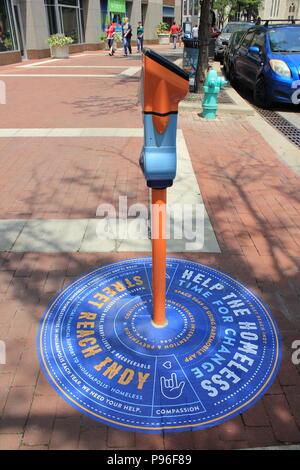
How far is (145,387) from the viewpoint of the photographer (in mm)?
2543

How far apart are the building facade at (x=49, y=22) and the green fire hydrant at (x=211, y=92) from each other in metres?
13.1

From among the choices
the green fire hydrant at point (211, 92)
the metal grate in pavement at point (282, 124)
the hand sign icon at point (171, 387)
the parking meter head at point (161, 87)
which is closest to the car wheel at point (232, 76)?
the metal grate in pavement at point (282, 124)

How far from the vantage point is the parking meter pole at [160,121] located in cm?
208

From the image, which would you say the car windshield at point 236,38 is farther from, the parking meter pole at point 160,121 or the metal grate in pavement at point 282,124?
the parking meter pole at point 160,121

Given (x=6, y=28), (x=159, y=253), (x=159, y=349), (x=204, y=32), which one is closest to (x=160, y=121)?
(x=159, y=253)

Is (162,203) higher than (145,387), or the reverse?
(162,203)

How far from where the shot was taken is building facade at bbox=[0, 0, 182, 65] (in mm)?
18156

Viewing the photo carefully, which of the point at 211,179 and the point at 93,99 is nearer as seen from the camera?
the point at 211,179

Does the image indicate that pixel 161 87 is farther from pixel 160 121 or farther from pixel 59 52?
pixel 59 52

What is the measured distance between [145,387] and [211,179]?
3.79 m

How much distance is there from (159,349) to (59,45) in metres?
21.5
